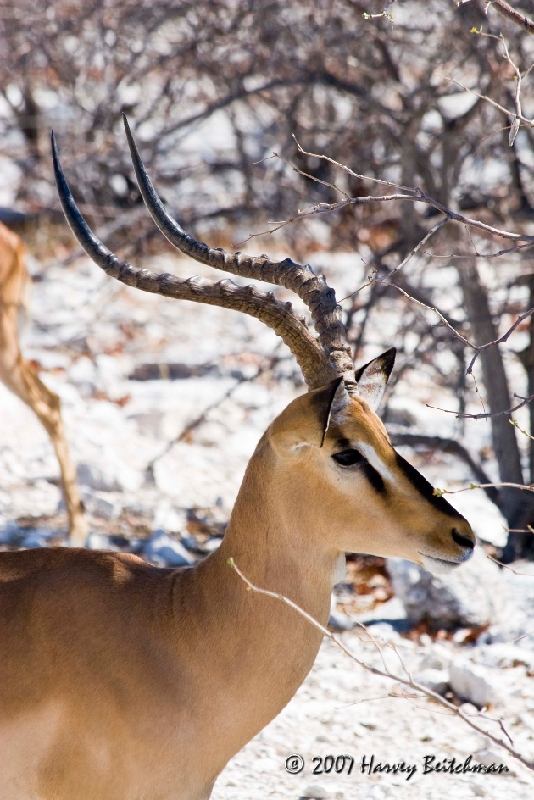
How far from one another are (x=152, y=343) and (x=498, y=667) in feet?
19.3

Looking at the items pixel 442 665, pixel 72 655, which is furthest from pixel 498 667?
pixel 72 655

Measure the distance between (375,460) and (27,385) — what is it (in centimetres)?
420

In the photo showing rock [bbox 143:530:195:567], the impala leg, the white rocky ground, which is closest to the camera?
the white rocky ground

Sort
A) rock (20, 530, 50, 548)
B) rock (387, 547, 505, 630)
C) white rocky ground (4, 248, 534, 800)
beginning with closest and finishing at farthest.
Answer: white rocky ground (4, 248, 534, 800), rock (387, 547, 505, 630), rock (20, 530, 50, 548)

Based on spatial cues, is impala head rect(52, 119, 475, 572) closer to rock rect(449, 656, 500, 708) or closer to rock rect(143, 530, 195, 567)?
rock rect(449, 656, 500, 708)

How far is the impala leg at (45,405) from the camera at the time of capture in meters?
6.43

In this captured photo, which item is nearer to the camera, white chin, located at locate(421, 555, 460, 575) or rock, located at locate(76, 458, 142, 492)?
white chin, located at locate(421, 555, 460, 575)

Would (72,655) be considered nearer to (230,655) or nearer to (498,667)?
(230,655)

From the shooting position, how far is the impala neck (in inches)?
117

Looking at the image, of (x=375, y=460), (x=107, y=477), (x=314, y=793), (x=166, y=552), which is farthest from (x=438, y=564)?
(x=107, y=477)

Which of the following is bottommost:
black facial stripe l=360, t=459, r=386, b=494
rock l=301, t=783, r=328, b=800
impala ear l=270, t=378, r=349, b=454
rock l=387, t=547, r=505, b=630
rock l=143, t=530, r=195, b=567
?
rock l=301, t=783, r=328, b=800

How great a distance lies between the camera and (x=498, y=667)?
4.95m

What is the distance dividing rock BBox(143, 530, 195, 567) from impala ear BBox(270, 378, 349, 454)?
3215mm

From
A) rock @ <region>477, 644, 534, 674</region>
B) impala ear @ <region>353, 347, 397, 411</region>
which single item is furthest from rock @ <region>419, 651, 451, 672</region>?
impala ear @ <region>353, 347, 397, 411</region>
